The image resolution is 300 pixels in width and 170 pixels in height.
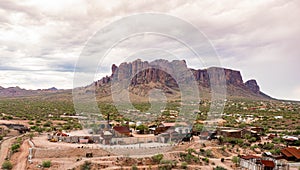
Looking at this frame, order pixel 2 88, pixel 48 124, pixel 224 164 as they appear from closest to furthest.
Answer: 1. pixel 224 164
2. pixel 48 124
3. pixel 2 88

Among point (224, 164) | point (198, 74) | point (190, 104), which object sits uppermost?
point (198, 74)

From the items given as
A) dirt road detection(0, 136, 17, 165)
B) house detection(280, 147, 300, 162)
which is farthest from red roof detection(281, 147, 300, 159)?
dirt road detection(0, 136, 17, 165)

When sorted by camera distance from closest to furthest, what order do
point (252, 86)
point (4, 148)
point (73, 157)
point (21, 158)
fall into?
point (21, 158) → point (73, 157) → point (4, 148) → point (252, 86)

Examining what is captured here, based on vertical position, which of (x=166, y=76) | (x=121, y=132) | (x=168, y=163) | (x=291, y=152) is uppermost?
(x=166, y=76)

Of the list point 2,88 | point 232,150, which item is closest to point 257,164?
point 232,150

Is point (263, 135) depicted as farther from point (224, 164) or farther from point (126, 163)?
point (126, 163)

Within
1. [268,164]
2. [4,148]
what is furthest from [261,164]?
[4,148]

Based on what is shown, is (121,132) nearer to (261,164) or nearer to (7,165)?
(7,165)

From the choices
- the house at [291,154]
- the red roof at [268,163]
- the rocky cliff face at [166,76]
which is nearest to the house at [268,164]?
the red roof at [268,163]

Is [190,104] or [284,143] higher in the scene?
[190,104]
